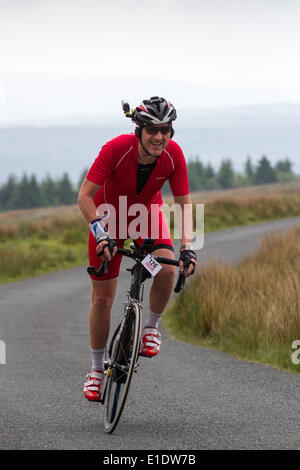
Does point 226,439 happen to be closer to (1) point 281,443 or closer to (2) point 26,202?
(1) point 281,443

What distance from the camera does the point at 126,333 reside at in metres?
5.20

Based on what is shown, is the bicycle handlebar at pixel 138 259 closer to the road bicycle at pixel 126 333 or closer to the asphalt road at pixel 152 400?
the road bicycle at pixel 126 333

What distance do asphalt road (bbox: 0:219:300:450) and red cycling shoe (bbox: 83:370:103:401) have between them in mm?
192

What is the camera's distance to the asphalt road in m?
4.91

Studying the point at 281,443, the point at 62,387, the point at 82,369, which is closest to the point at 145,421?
the point at 281,443

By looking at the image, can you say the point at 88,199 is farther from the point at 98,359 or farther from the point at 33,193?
the point at 33,193

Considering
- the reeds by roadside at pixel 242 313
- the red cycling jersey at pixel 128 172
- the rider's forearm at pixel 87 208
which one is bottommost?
the reeds by roadside at pixel 242 313

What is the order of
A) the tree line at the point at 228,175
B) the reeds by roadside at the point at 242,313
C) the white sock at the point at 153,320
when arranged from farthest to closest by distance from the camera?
the tree line at the point at 228,175
the reeds by roadside at the point at 242,313
the white sock at the point at 153,320

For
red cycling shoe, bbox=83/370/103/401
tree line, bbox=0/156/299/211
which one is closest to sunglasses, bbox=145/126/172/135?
red cycling shoe, bbox=83/370/103/401

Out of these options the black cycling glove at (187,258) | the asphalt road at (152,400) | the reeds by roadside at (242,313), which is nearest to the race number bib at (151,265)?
the black cycling glove at (187,258)

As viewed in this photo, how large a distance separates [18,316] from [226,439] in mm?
7473

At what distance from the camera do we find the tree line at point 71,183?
12975 centimetres

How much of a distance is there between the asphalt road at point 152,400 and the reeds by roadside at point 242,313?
32 cm
